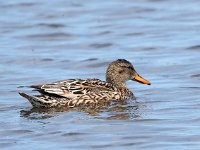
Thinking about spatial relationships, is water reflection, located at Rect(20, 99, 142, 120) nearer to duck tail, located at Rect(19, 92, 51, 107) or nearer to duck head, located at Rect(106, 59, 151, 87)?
duck tail, located at Rect(19, 92, 51, 107)

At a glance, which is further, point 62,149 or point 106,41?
point 106,41

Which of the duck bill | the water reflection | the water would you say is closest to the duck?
the duck bill

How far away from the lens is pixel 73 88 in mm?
16547

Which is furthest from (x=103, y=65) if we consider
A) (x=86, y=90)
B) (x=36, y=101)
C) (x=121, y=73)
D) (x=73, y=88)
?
(x=36, y=101)

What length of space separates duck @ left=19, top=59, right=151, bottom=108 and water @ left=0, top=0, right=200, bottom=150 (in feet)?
0.86

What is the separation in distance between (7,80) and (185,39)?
5482 millimetres

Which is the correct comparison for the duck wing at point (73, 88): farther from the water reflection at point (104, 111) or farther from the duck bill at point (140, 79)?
the duck bill at point (140, 79)

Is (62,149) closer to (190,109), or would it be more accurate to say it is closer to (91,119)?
(91,119)

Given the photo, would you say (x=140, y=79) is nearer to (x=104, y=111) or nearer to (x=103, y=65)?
(x=104, y=111)

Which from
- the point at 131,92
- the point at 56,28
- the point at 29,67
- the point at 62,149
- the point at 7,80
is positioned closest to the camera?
the point at 62,149

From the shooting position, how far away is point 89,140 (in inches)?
Result: 541

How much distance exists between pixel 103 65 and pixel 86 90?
3.81 meters

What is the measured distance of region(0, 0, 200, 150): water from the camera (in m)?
14.0

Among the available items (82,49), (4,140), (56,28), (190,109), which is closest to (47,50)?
(82,49)
